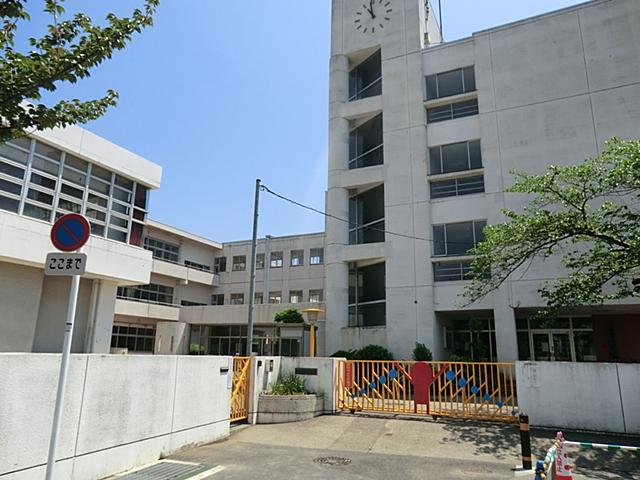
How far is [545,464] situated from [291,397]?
732cm

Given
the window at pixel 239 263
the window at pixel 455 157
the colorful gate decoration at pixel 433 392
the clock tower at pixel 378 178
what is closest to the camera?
the colorful gate decoration at pixel 433 392

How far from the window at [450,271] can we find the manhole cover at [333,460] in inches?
669

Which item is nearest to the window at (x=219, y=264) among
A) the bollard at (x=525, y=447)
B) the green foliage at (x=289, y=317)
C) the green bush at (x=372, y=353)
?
the green foliage at (x=289, y=317)

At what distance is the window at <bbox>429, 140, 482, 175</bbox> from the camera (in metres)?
25.3

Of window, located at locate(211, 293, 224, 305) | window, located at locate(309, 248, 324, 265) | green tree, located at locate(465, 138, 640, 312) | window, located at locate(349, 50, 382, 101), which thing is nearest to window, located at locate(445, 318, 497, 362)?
green tree, located at locate(465, 138, 640, 312)

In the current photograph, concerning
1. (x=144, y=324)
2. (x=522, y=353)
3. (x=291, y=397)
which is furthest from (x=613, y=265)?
(x=144, y=324)

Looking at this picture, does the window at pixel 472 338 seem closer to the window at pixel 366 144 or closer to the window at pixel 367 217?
the window at pixel 367 217

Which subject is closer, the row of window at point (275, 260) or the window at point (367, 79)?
the window at point (367, 79)

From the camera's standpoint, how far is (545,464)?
6.27 m

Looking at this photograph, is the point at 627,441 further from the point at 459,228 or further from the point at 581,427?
the point at 459,228

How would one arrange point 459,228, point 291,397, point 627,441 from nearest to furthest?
point 627,441 < point 291,397 < point 459,228

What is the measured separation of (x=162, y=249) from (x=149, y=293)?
13.6ft

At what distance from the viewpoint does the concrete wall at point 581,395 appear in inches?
423

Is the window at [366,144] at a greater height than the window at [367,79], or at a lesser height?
lesser
